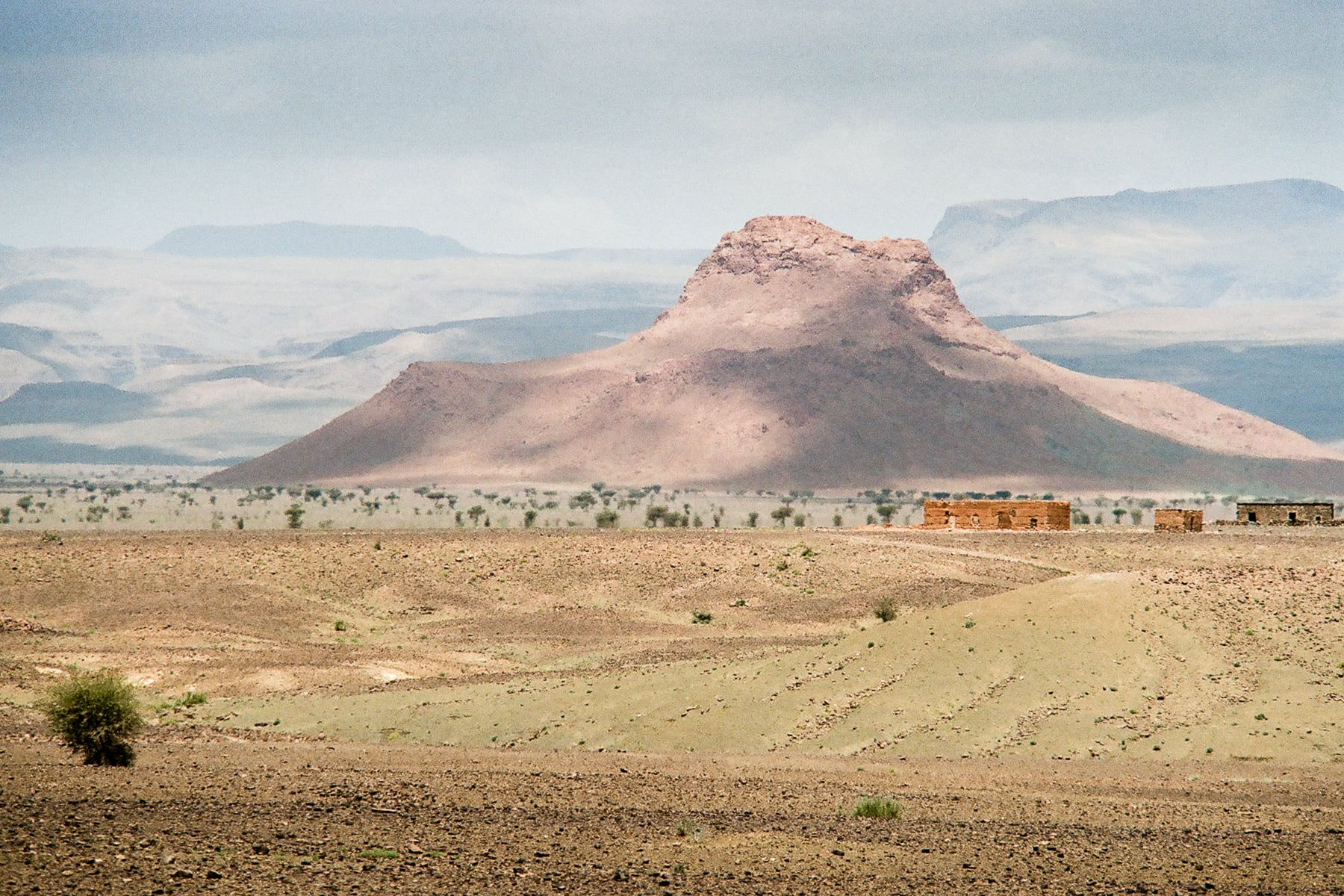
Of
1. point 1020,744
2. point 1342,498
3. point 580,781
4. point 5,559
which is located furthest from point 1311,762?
point 1342,498

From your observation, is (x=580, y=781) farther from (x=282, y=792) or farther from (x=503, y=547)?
(x=503, y=547)

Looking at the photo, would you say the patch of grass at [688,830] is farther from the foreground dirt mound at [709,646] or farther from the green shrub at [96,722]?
the green shrub at [96,722]

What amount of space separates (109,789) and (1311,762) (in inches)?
686

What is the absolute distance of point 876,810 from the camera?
20344mm

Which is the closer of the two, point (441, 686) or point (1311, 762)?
point (1311, 762)

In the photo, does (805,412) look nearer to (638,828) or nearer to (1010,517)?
(1010,517)

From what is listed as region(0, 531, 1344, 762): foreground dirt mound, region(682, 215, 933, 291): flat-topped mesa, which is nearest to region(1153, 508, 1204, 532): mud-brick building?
region(0, 531, 1344, 762): foreground dirt mound

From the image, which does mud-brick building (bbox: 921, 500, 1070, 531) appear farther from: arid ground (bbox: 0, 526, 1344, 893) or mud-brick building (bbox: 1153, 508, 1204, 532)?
arid ground (bbox: 0, 526, 1344, 893)

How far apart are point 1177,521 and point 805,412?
99996mm

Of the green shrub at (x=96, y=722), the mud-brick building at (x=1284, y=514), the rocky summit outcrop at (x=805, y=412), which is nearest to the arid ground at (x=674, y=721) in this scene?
the green shrub at (x=96, y=722)

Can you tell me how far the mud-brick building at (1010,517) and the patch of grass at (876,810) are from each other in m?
48.8

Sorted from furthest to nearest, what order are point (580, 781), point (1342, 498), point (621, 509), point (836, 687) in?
point (1342, 498)
point (621, 509)
point (836, 687)
point (580, 781)

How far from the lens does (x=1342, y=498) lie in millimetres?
162000

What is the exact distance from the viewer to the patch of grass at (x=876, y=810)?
20.3m
